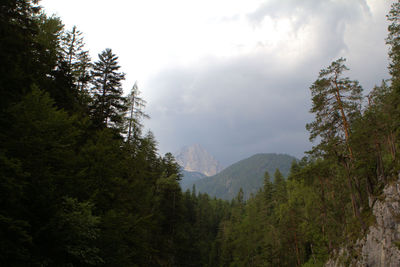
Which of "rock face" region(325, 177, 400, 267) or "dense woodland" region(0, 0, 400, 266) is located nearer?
"dense woodland" region(0, 0, 400, 266)

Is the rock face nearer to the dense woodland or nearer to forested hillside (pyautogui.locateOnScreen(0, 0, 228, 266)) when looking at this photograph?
the dense woodland

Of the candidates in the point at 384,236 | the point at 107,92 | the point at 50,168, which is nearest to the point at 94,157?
the point at 50,168

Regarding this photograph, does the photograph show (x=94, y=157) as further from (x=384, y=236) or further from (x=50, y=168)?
(x=384, y=236)

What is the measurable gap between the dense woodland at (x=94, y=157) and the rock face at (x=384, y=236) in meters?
Answer: 1.23

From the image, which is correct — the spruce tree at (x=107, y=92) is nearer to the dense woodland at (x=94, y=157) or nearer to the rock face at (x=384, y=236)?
the dense woodland at (x=94, y=157)

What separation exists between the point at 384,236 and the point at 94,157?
20216 millimetres

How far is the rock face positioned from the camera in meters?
15.9

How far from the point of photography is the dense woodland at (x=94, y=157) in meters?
9.35

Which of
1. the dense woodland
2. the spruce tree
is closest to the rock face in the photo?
the dense woodland

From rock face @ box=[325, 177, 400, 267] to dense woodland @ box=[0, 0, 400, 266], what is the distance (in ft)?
4.04

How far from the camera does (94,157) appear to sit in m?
14.9

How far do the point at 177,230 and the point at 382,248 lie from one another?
2660 centimetres

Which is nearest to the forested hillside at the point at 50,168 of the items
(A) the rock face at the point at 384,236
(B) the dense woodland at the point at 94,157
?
(B) the dense woodland at the point at 94,157

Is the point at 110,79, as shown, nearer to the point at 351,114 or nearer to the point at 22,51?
the point at 22,51
